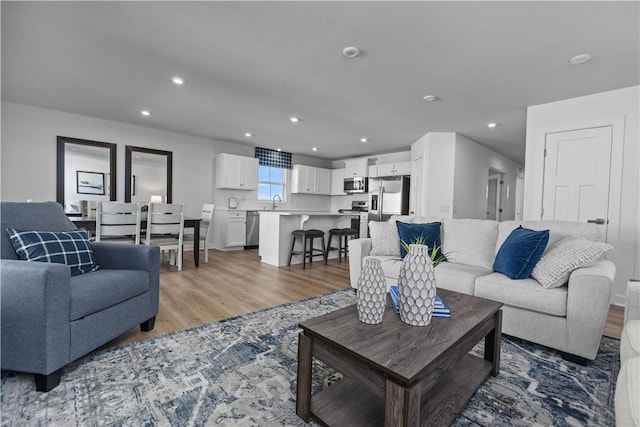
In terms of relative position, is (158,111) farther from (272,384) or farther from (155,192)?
(272,384)

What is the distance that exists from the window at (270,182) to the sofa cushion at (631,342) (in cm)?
653

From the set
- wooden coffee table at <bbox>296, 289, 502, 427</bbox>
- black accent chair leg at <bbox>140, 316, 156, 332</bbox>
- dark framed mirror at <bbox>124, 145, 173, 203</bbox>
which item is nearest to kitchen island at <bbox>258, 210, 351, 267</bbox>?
dark framed mirror at <bbox>124, 145, 173, 203</bbox>

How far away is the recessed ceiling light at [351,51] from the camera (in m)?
2.42

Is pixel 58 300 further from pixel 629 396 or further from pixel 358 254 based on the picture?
pixel 358 254

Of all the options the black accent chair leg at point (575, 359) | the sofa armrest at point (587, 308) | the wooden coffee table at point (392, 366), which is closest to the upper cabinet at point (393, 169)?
the sofa armrest at point (587, 308)

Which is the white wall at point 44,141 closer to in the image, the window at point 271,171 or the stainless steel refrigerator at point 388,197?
the window at point 271,171

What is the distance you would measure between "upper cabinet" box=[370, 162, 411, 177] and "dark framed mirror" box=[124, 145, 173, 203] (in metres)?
4.53

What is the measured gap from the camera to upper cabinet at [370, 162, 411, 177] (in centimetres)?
642

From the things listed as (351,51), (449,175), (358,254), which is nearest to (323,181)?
(449,175)

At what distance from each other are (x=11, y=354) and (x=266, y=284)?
225 cm

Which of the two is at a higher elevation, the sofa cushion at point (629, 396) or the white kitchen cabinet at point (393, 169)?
the white kitchen cabinet at point (393, 169)

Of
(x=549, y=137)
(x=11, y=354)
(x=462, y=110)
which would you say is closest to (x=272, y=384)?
(x=11, y=354)

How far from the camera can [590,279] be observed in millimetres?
1799

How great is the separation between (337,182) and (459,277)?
5.90 m
